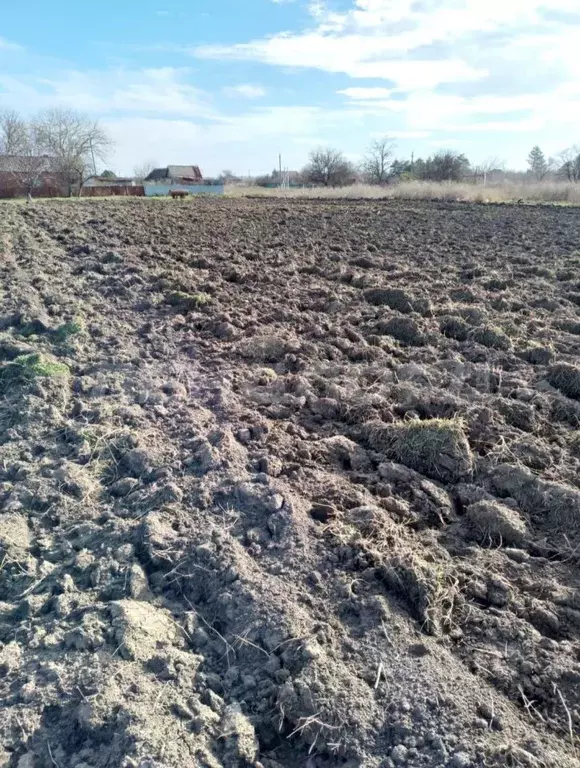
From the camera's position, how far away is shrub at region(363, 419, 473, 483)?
4.27 meters

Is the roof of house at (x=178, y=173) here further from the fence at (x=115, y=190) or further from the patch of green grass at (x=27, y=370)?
the patch of green grass at (x=27, y=370)

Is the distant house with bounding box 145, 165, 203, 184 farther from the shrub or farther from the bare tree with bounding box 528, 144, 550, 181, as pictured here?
the shrub

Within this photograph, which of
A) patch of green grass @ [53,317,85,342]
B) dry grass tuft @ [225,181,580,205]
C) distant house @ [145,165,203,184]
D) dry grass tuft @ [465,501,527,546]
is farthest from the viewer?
distant house @ [145,165,203,184]

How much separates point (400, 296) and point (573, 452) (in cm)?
399

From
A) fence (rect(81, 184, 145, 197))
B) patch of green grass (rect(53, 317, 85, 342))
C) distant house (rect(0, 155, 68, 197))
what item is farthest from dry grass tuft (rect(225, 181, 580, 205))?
patch of green grass (rect(53, 317, 85, 342))

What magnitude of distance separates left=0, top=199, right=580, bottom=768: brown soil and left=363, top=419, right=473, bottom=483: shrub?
18 millimetres

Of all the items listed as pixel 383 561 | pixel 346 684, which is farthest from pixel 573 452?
pixel 346 684

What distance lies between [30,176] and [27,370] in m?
35.9

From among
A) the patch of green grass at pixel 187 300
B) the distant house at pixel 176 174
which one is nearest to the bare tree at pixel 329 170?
the distant house at pixel 176 174

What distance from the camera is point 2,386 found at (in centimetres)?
546

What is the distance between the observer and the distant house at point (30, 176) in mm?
36844

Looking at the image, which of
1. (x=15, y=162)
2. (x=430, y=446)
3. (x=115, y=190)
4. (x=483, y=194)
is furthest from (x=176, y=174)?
(x=430, y=446)

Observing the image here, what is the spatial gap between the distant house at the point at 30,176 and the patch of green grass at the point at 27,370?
33705mm

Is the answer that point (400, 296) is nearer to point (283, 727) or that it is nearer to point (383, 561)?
point (383, 561)
